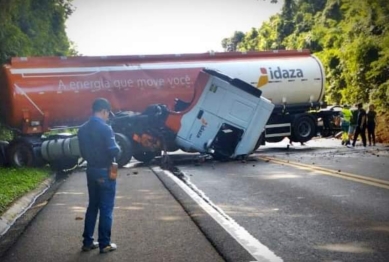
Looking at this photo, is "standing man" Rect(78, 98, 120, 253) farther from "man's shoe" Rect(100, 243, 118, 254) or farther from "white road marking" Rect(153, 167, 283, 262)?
"white road marking" Rect(153, 167, 283, 262)

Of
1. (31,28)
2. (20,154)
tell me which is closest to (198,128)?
(20,154)

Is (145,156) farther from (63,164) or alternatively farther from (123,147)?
(63,164)

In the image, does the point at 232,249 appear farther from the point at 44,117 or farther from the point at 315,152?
the point at 315,152

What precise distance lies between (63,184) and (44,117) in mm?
4779

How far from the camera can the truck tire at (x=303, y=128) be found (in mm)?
20766

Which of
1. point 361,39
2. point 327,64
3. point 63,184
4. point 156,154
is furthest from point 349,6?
point 63,184

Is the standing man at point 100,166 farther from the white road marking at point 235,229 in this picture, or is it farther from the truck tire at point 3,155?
the truck tire at point 3,155

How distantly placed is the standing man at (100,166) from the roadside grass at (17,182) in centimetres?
307

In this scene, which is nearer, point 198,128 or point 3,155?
point 198,128

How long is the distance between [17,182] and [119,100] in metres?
6.27

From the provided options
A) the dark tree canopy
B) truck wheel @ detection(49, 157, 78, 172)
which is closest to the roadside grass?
truck wheel @ detection(49, 157, 78, 172)

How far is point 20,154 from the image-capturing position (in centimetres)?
1644

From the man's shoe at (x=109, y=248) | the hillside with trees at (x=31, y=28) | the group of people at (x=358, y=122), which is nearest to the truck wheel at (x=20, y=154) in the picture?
the hillside with trees at (x=31, y=28)

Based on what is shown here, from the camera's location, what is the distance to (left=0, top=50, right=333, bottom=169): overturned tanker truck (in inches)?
641
